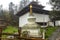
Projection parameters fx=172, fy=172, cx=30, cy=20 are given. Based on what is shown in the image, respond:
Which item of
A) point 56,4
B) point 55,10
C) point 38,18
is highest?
point 56,4

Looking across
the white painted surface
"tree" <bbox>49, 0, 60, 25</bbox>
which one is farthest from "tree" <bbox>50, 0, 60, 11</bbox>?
the white painted surface

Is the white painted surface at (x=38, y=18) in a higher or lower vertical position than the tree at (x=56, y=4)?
lower

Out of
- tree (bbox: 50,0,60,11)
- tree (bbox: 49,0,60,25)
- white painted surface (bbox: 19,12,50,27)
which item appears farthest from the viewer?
white painted surface (bbox: 19,12,50,27)

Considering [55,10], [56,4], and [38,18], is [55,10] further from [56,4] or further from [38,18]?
[38,18]

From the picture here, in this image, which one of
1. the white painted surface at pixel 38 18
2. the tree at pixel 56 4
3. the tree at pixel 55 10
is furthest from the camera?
the white painted surface at pixel 38 18

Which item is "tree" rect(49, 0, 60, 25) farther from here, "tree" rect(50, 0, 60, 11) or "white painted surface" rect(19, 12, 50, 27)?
"white painted surface" rect(19, 12, 50, 27)

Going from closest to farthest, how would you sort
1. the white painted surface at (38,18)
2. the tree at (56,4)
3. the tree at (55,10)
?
the tree at (55,10) → the tree at (56,4) → the white painted surface at (38,18)

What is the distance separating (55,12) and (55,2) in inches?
60.9

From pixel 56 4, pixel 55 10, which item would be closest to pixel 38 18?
pixel 55 10

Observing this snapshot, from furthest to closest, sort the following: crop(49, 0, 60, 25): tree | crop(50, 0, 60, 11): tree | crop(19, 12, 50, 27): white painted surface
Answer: crop(19, 12, 50, 27): white painted surface → crop(50, 0, 60, 11): tree → crop(49, 0, 60, 25): tree

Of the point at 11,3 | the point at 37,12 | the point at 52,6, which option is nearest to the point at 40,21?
the point at 37,12

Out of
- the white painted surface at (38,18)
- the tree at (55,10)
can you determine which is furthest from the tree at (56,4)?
the white painted surface at (38,18)

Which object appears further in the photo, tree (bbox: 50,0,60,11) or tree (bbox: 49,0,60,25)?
tree (bbox: 50,0,60,11)

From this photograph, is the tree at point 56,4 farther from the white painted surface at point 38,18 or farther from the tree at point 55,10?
the white painted surface at point 38,18
